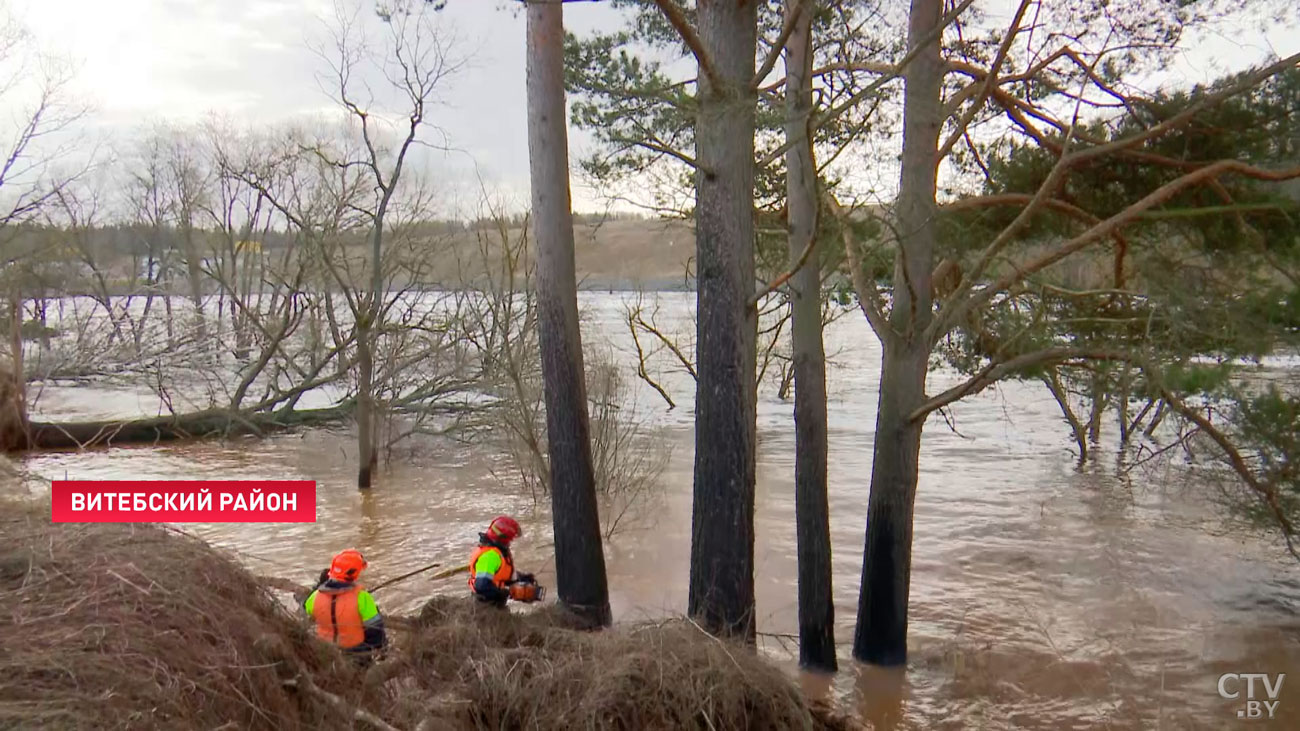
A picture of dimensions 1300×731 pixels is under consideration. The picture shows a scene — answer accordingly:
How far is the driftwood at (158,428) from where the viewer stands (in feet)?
72.9

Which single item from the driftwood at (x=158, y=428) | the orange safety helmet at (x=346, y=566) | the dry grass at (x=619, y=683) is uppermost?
the orange safety helmet at (x=346, y=566)

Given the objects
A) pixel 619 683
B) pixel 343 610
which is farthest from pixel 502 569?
pixel 619 683

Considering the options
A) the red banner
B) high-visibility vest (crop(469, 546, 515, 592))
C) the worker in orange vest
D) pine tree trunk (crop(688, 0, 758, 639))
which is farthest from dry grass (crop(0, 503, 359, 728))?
pine tree trunk (crop(688, 0, 758, 639))

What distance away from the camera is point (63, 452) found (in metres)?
22.4

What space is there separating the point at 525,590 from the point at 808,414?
134 inches

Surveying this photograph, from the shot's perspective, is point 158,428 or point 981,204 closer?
point 981,204

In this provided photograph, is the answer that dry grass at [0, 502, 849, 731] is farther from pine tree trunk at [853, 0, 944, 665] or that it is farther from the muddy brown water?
pine tree trunk at [853, 0, 944, 665]

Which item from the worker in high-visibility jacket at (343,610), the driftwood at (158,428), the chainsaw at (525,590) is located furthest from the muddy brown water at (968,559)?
the chainsaw at (525,590)

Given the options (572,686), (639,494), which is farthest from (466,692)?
(639,494)

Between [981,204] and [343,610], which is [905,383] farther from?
[343,610]

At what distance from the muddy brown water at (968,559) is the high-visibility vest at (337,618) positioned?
152 cm

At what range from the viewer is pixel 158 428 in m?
23.1

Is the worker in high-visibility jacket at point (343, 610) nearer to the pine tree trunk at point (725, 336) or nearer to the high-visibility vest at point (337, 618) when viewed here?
the high-visibility vest at point (337, 618)

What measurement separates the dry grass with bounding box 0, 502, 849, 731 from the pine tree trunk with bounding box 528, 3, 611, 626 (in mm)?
2991
